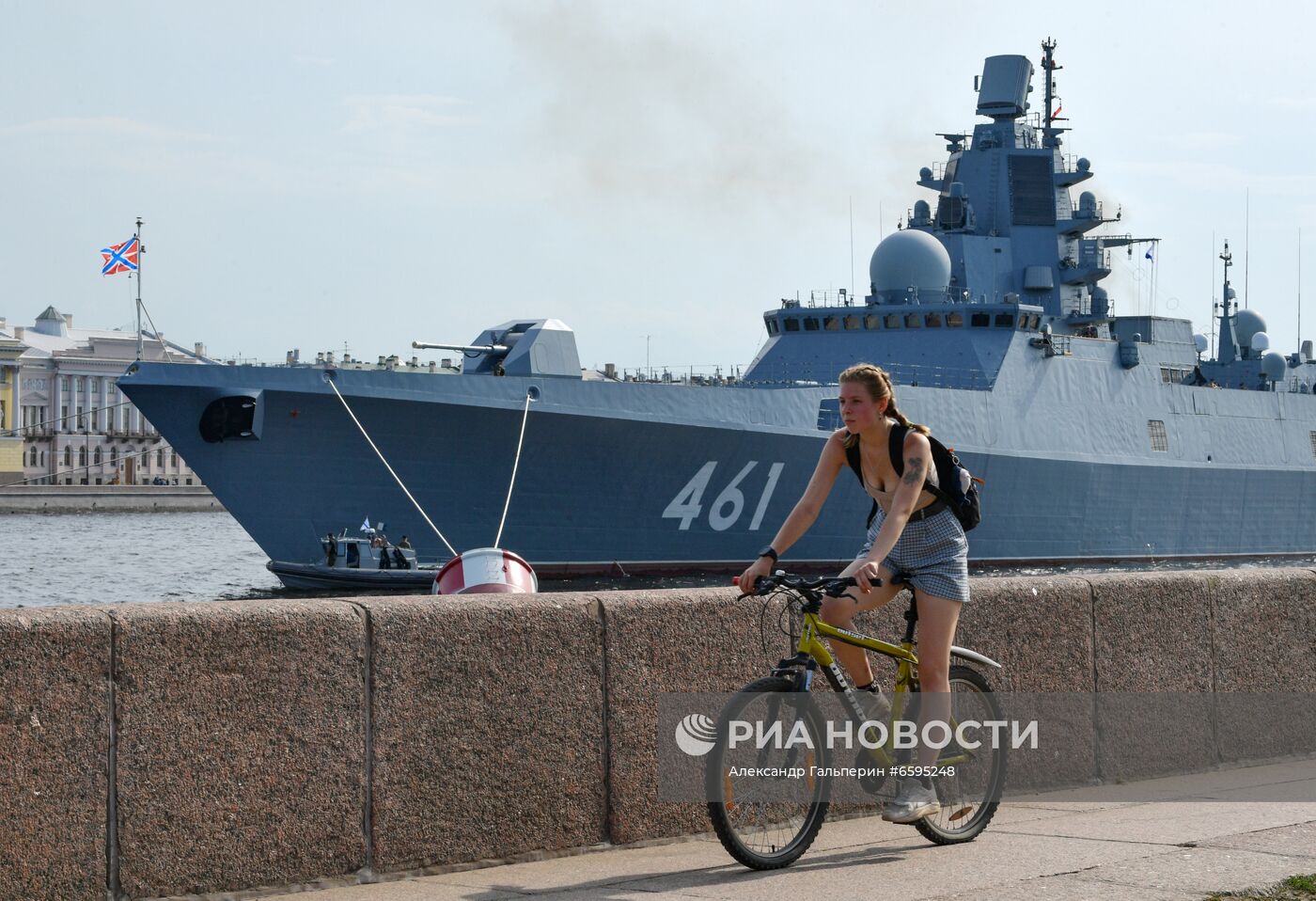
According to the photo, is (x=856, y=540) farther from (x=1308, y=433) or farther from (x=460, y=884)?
(x=460, y=884)

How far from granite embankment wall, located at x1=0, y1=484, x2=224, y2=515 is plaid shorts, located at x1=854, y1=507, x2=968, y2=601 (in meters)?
81.6

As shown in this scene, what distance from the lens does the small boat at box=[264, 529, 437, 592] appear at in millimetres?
27250

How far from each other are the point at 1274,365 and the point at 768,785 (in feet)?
128

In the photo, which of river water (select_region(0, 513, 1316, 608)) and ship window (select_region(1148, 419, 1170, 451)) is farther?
ship window (select_region(1148, 419, 1170, 451))

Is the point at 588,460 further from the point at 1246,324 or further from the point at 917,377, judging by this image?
the point at 1246,324

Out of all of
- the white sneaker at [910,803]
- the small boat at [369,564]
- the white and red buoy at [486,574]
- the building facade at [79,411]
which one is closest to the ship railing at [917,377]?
the small boat at [369,564]

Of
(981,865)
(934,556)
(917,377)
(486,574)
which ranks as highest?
(917,377)

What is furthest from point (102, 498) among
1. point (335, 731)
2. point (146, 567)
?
point (335, 731)

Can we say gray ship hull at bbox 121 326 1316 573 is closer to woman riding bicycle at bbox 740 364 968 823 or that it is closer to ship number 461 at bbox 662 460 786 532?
ship number 461 at bbox 662 460 786 532

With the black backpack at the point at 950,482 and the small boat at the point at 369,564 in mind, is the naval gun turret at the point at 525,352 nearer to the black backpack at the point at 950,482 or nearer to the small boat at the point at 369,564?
the small boat at the point at 369,564

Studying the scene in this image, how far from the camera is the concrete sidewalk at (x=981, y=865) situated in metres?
4.65

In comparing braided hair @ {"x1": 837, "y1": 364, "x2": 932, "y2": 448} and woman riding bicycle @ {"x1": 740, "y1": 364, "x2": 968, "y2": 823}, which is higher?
braided hair @ {"x1": 837, "y1": 364, "x2": 932, "y2": 448}

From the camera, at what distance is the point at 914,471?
509 centimetres

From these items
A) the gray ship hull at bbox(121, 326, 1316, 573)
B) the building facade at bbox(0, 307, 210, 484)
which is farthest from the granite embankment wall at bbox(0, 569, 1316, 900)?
the building facade at bbox(0, 307, 210, 484)
